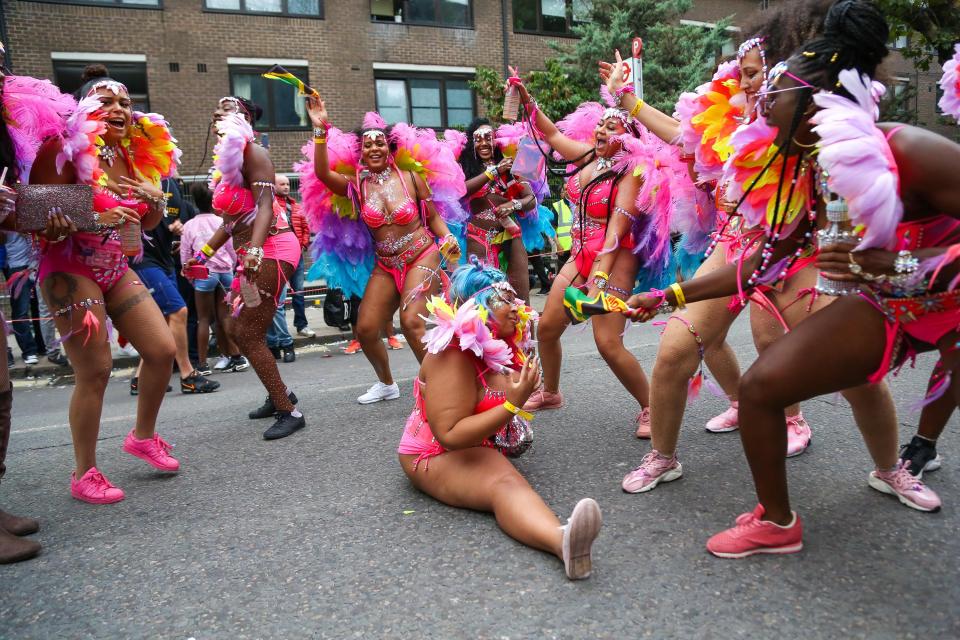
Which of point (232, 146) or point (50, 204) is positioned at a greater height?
point (232, 146)

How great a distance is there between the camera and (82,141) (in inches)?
126

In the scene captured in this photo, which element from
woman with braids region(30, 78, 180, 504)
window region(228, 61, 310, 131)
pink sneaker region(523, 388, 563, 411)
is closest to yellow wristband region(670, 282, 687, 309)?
pink sneaker region(523, 388, 563, 411)

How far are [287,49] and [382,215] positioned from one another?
13.1 m

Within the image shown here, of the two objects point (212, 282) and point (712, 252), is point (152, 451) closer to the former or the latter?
point (712, 252)

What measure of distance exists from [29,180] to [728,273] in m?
2.99

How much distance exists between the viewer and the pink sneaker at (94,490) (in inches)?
133

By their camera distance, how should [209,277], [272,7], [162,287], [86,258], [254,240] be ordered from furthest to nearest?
1. [272,7]
2. [209,277]
3. [162,287]
4. [254,240]
5. [86,258]

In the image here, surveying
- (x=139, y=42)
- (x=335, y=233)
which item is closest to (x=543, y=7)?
(x=139, y=42)

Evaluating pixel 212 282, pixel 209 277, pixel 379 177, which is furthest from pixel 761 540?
pixel 212 282

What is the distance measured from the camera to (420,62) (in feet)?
57.1

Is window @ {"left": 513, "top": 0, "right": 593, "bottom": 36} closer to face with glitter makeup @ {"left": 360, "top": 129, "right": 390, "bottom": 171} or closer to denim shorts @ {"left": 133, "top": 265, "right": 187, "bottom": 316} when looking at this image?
denim shorts @ {"left": 133, "top": 265, "right": 187, "bottom": 316}

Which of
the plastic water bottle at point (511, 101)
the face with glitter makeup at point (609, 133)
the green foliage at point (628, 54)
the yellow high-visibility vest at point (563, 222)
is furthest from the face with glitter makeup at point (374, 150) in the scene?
the green foliage at point (628, 54)

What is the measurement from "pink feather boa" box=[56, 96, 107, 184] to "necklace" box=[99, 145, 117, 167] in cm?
26

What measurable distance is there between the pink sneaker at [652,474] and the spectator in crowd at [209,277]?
504 centimetres
